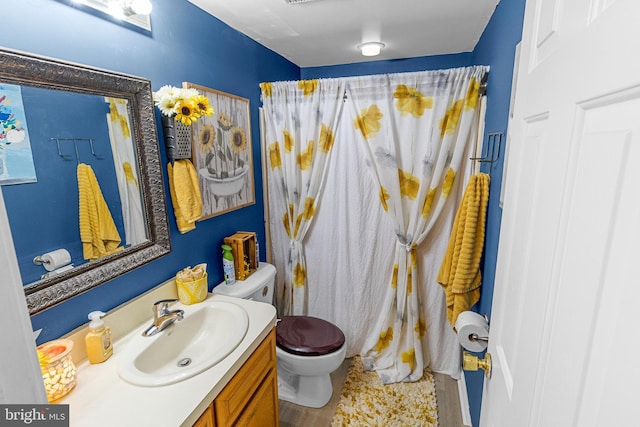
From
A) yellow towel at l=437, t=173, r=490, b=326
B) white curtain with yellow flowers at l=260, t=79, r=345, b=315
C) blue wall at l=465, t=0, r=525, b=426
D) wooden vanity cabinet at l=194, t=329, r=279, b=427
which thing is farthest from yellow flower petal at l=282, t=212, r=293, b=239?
blue wall at l=465, t=0, r=525, b=426

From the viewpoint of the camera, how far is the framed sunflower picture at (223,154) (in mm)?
1635

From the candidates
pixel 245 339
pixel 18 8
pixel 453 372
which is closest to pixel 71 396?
pixel 245 339

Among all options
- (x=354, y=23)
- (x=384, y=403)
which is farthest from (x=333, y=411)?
(x=354, y=23)

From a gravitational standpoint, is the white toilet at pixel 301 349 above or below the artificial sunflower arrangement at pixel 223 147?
below

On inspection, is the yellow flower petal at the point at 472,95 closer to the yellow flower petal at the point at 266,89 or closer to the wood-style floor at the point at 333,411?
the yellow flower petal at the point at 266,89

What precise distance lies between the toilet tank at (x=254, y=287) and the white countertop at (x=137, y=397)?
58 cm

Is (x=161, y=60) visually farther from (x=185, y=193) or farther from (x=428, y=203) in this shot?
(x=428, y=203)

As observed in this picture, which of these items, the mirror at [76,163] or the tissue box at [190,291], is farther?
the tissue box at [190,291]

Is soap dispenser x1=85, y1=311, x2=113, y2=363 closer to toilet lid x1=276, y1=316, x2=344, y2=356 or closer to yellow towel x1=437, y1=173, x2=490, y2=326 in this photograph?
toilet lid x1=276, y1=316, x2=344, y2=356

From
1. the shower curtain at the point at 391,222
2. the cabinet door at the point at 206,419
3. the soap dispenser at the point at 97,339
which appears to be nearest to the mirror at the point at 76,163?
the soap dispenser at the point at 97,339

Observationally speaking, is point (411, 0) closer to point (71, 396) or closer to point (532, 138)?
point (532, 138)

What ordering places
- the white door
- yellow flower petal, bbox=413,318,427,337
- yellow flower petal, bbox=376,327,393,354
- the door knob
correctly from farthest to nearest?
yellow flower petal, bbox=376,327,393,354 → yellow flower petal, bbox=413,318,427,337 → the door knob → the white door

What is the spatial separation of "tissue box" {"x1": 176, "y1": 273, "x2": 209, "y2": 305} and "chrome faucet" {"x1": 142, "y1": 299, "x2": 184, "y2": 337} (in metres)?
0.15

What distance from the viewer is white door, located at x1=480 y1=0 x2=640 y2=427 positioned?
353 mm
